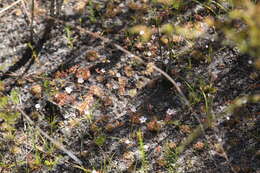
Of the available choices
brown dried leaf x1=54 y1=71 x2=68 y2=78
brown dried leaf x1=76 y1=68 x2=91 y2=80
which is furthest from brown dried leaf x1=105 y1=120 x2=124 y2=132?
brown dried leaf x1=54 y1=71 x2=68 y2=78

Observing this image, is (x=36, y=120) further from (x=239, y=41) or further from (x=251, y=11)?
(x=251, y=11)

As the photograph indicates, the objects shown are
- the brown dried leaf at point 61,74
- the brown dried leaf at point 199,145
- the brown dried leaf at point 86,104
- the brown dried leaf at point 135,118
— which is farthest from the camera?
the brown dried leaf at point 61,74

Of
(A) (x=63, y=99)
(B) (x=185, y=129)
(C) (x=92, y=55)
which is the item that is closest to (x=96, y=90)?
(A) (x=63, y=99)

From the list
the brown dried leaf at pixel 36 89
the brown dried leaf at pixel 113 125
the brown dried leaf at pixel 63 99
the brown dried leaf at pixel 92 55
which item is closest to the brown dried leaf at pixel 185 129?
the brown dried leaf at pixel 113 125

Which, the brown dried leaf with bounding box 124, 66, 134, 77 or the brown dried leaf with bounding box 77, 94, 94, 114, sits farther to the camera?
the brown dried leaf with bounding box 124, 66, 134, 77

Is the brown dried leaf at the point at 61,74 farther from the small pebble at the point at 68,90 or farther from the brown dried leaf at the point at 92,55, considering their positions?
the brown dried leaf at the point at 92,55

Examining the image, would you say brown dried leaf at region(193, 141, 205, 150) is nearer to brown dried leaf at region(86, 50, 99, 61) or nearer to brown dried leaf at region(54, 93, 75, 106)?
brown dried leaf at region(54, 93, 75, 106)

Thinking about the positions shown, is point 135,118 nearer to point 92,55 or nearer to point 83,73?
point 83,73

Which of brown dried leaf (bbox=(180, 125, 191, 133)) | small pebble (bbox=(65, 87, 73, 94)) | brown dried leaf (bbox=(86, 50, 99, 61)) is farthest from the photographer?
brown dried leaf (bbox=(86, 50, 99, 61))

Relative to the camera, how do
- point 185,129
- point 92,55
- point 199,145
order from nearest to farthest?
point 199,145 → point 185,129 → point 92,55

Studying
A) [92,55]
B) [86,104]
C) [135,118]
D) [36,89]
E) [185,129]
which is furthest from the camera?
[92,55]

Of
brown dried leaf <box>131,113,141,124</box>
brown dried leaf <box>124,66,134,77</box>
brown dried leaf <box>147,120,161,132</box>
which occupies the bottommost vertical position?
brown dried leaf <box>147,120,161,132</box>
